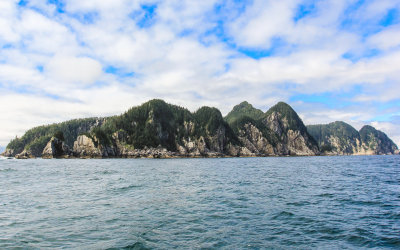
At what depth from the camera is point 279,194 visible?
101ft

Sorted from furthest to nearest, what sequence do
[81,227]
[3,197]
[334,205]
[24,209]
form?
[3,197]
[334,205]
[24,209]
[81,227]

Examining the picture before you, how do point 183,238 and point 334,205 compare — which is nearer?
point 183,238

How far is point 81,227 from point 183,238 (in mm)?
7429

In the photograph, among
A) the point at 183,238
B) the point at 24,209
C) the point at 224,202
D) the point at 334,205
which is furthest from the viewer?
the point at 224,202

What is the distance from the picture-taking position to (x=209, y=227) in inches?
699

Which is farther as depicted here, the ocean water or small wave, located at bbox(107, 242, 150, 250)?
the ocean water

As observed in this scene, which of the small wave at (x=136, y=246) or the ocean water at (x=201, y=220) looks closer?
the small wave at (x=136, y=246)

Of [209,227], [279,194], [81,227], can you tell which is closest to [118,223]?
[81,227]

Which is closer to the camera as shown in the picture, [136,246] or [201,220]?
[136,246]

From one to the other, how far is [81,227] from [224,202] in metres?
13.7

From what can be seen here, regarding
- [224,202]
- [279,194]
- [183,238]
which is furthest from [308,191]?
[183,238]

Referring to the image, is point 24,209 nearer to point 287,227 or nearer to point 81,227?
point 81,227

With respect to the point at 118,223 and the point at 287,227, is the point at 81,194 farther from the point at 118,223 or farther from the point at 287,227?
the point at 287,227

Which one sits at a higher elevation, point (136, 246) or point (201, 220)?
point (136, 246)
